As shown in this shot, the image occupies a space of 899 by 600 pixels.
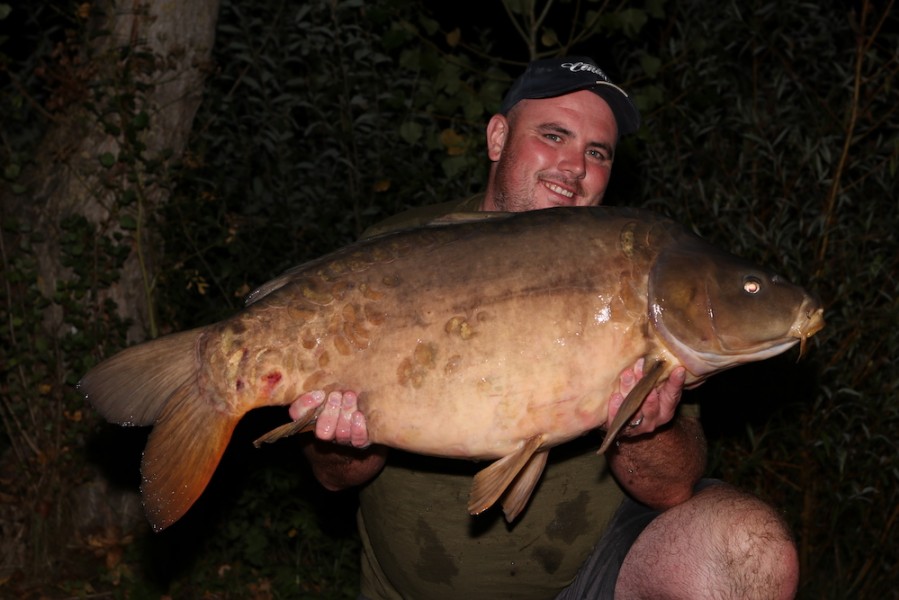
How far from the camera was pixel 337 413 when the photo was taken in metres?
A: 2.03

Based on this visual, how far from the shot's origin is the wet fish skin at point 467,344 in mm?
1962

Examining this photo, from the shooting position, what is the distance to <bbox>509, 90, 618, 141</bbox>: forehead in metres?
2.84

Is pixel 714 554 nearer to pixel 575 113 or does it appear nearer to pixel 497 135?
pixel 575 113

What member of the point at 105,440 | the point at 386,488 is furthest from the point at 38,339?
the point at 386,488

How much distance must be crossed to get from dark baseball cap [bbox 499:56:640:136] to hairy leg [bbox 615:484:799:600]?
1114 millimetres

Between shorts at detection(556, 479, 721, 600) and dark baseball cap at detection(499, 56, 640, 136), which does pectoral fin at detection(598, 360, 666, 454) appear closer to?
shorts at detection(556, 479, 721, 600)

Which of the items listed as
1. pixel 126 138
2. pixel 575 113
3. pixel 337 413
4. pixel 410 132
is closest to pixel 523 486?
pixel 337 413

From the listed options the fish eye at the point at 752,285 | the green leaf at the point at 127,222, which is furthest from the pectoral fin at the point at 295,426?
the green leaf at the point at 127,222

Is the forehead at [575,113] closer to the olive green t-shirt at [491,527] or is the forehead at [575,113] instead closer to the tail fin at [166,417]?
the olive green t-shirt at [491,527]

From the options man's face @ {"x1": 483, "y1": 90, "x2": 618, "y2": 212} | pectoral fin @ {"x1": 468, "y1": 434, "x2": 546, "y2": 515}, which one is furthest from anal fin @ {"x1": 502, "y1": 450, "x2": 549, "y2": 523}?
man's face @ {"x1": 483, "y1": 90, "x2": 618, "y2": 212}

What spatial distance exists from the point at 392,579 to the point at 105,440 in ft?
5.31

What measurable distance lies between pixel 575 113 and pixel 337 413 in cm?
126

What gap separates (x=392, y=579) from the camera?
2799 millimetres

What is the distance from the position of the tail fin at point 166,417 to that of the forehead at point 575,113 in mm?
1310
